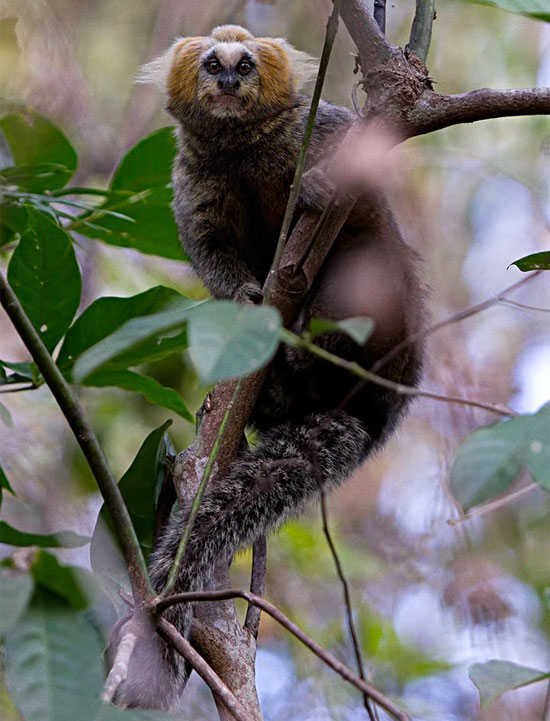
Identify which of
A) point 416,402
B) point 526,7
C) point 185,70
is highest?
point 526,7

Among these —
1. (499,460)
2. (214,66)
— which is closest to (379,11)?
(214,66)

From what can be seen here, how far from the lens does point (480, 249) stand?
23.0 feet

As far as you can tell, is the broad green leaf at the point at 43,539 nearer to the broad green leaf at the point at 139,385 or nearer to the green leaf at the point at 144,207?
the broad green leaf at the point at 139,385

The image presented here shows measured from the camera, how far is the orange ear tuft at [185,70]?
4133mm

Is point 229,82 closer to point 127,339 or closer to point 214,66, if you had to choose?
point 214,66

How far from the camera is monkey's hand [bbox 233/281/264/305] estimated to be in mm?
3486

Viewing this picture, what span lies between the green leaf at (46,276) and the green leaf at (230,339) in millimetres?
1193

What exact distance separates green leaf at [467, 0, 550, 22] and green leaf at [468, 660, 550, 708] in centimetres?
112

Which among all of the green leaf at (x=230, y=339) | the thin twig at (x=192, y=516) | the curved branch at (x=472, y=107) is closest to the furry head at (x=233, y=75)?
the curved branch at (x=472, y=107)

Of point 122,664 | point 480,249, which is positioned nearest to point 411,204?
point 480,249

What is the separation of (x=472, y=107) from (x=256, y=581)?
1.56 metres

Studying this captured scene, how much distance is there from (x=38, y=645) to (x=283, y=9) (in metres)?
6.38

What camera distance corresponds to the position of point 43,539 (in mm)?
1535

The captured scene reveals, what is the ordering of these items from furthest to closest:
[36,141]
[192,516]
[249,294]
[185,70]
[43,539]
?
Answer: 1. [185,70]
2. [249,294]
3. [36,141]
4. [192,516]
5. [43,539]
